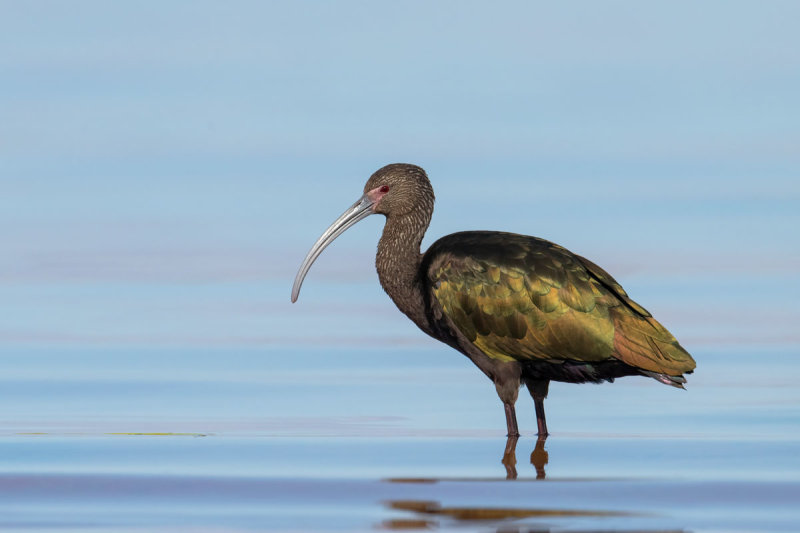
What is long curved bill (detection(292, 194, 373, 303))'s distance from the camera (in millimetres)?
17328

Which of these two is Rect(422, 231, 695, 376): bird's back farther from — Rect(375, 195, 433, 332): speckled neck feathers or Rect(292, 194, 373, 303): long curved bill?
Rect(292, 194, 373, 303): long curved bill

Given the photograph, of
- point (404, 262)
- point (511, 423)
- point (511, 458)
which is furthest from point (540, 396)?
point (404, 262)

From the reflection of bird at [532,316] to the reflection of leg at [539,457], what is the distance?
288mm

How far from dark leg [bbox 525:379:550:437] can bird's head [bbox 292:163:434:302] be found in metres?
2.33

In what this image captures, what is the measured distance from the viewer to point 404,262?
16672 millimetres

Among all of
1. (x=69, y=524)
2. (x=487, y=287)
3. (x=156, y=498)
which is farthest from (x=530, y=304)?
(x=69, y=524)

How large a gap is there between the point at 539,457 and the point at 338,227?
4.36 metres

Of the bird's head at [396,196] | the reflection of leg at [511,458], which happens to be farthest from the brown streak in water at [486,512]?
the bird's head at [396,196]

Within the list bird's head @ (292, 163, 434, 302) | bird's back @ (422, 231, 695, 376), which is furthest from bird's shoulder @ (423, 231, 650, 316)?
bird's head @ (292, 163, 434, 302)

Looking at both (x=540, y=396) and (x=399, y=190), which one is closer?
(x=540, y=396)

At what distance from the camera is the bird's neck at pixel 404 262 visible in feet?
54.1

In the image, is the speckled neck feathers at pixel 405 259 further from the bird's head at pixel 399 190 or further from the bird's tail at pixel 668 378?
the bird's tail at pixel 668 378

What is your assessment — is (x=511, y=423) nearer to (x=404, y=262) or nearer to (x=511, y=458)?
(x=511, y=458)

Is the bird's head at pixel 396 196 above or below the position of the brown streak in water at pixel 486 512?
above
